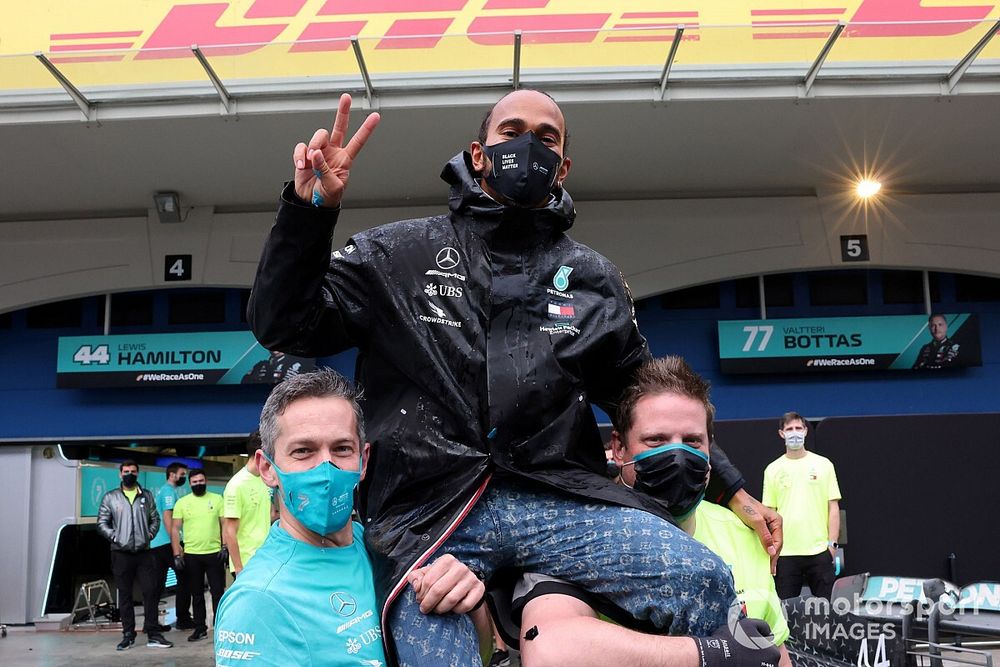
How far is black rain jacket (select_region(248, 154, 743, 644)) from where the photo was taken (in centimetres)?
182

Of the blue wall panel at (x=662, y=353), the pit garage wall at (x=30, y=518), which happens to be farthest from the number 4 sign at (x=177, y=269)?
the pit garage wall at (x=30, y=518)

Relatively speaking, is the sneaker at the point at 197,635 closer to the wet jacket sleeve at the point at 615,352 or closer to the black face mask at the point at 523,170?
the wet jacket sleeve at the point at 615,352

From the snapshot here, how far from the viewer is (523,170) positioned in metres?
1.99

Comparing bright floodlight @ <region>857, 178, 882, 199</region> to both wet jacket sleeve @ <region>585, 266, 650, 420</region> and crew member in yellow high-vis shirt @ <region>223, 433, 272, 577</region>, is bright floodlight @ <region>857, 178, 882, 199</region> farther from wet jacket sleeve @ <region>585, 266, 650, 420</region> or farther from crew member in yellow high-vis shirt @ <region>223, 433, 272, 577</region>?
wet jacket sleeve @ <region>585, 266, 650, 420</region>

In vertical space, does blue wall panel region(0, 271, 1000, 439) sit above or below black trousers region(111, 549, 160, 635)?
above

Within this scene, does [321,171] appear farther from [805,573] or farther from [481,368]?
[805,573]

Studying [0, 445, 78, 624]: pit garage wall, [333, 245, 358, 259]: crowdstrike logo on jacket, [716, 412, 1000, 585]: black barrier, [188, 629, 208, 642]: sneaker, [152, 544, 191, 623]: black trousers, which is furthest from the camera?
[0, 445, 78, 624]: pit garage wall

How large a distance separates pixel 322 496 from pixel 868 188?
11641 mm

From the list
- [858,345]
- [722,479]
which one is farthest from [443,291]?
[858,345]

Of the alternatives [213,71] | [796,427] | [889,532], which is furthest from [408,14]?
[889,532]

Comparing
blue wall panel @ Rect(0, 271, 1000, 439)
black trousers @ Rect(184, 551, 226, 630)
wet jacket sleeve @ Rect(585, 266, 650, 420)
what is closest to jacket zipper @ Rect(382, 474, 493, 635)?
wet jacket sleeve @ Rect(585, 266, 650, 420)

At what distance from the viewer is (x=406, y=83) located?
9.05 meters

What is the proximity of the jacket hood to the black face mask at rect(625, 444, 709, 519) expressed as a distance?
59 centimetres

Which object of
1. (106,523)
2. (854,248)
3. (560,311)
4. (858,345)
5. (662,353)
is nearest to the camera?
(560,311)
